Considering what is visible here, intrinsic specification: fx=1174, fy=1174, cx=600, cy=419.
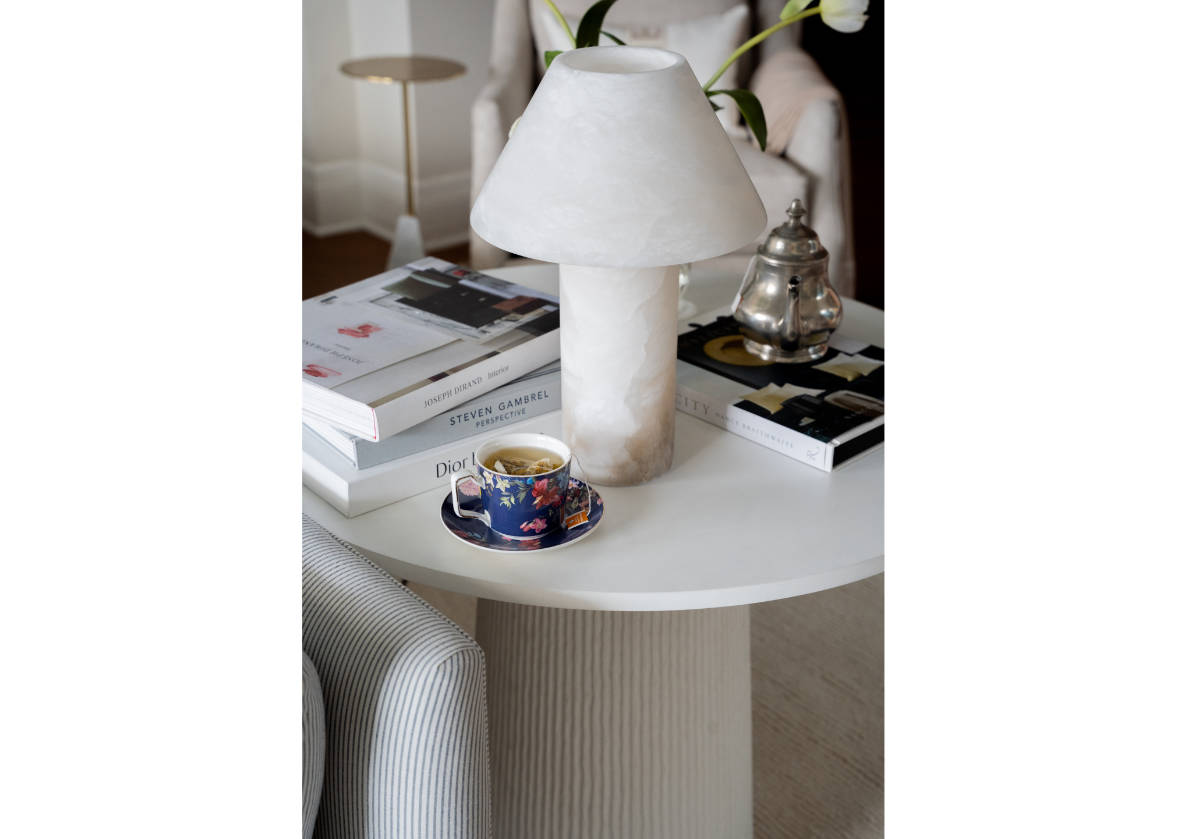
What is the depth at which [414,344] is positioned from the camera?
1.06m

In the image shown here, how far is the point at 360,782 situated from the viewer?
31.1 inches

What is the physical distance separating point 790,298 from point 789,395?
0.12 metres

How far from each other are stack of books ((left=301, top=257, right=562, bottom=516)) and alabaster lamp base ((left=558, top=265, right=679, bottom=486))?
0.08 metres

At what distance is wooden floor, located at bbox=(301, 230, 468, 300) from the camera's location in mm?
3271

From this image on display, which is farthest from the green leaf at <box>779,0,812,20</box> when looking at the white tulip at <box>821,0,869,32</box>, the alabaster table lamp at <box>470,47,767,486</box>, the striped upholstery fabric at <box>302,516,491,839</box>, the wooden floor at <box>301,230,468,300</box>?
the wooden floor at <box>301,230,468,300</box>

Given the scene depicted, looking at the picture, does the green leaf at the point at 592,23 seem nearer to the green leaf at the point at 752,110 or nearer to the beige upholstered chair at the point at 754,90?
the green leaf at the point at 752,110

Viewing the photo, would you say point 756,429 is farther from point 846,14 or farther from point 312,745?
point 312,745

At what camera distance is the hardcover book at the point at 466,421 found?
0.99m

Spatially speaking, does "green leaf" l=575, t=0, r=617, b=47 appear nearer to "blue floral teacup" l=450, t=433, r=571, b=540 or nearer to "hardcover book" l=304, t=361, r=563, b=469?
"hardcover book" l=304, t=361, r=563, b=469

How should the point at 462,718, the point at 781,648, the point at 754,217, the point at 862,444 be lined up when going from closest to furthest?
the point at 462,718 < the point at 754,217 < the point at 862,444 < the point at 781,648
